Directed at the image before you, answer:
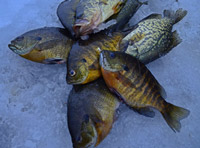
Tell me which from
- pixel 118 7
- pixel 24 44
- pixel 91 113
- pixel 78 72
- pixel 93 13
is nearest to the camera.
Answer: pixel 91 113

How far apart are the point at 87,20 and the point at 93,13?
0.39ft

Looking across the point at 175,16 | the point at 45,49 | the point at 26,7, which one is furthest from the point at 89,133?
the point at 26,7

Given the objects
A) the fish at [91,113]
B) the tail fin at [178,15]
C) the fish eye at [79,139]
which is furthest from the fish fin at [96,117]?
the tail fin at [178,15]

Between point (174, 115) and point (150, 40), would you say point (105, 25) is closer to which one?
point (150, 40)

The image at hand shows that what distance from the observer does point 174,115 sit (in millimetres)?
1473

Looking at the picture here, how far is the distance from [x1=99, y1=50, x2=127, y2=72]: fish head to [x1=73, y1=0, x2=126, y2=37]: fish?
1.21 feet

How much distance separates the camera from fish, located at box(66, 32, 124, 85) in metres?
1.50

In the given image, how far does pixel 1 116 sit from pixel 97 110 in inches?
33.2

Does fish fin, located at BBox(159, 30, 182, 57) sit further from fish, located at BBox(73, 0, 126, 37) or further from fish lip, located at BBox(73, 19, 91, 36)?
fish lip, located at BBox(73, 19, 91, 36)

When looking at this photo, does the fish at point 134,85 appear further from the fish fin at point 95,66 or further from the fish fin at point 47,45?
the fish fin at point 47,45

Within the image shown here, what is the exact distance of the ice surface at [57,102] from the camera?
1.54m

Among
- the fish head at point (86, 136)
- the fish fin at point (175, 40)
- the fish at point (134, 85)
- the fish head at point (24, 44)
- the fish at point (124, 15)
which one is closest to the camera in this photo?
the fish head at point (86, 136)

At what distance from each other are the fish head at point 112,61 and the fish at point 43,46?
1.27 feet

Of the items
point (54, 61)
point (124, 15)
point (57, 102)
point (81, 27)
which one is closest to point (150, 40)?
point (124, 15)
